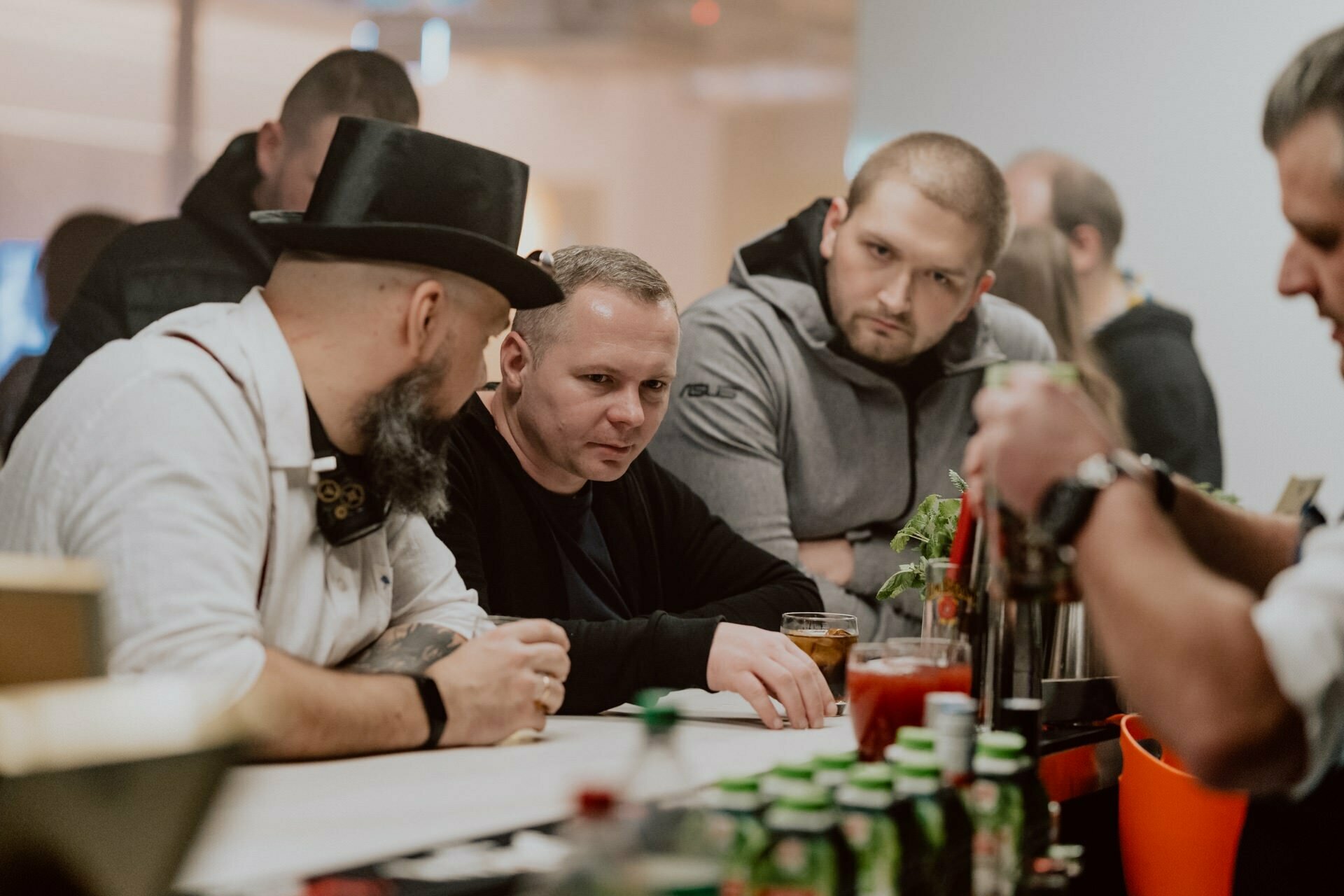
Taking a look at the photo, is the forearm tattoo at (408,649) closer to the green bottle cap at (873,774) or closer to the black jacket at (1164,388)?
the green bottle cap at (873,774)

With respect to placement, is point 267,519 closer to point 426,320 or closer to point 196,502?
point 196,502

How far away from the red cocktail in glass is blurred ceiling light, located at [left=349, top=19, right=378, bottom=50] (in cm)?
320

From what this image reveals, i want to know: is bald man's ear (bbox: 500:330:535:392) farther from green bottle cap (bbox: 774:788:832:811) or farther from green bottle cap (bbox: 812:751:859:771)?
green bottle cap (bbox: 774:788:832:811)

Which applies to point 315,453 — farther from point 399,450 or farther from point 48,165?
point 48,165

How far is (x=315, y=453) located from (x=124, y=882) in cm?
95

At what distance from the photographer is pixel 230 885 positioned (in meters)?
0.99

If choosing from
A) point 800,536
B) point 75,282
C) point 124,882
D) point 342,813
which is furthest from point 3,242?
point 124,882

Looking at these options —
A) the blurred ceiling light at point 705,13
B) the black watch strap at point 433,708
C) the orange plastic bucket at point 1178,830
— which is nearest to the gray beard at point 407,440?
the black watch strap at point 433,708

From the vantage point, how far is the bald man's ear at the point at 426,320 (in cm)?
175

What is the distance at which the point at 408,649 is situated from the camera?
6.03ft

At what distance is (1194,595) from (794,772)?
1.16 feet

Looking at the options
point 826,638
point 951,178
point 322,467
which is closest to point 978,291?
point 951,178

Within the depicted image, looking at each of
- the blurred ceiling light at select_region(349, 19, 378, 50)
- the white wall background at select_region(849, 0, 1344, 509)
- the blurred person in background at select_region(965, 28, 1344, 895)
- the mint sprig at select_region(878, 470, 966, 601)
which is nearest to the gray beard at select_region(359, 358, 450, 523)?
the mint sprig at select_region(878, 470, 966, 601)

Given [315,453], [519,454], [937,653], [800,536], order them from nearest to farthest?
[937,653] < [315,453] < [519,454] < [800,536]
